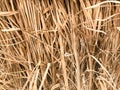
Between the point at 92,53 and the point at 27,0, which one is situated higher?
the point at 27,0

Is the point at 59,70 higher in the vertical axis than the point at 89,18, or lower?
lower

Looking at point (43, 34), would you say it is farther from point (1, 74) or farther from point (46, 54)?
point (1, 74)

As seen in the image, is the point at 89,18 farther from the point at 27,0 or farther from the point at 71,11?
the point at 27,0

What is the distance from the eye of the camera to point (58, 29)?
659mm

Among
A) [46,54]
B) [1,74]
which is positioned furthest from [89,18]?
[1,74]

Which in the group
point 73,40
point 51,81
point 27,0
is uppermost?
point 27,0

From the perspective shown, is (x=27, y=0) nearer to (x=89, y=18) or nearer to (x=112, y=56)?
(x=89, y=18)

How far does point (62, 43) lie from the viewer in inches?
26.6

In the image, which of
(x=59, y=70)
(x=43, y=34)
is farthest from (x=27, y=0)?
(x=59, y=70)

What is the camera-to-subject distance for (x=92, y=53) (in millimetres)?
695

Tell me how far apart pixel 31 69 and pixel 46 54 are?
0.06 metres

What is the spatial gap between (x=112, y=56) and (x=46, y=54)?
188 mm

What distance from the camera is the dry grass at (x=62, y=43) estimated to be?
670 millimetres

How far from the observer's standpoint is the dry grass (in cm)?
67
